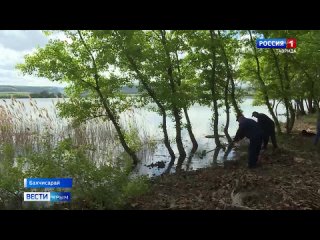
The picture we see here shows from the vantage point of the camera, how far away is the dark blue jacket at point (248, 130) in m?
10.2

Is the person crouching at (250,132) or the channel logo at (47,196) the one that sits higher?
the person crouching at (250,132)

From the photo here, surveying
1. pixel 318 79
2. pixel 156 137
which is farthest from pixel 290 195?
pixel 156 137

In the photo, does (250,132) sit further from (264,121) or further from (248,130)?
(264,121)

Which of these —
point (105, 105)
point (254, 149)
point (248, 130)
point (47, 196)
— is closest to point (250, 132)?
point (248, 130)

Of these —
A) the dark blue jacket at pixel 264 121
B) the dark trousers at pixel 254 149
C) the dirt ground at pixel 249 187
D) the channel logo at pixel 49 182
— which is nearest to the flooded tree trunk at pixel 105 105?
the dirt ground at pixel 249 187

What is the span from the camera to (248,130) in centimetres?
1028

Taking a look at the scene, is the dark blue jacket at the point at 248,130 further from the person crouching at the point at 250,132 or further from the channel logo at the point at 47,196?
the channel logo at the point at 47,196

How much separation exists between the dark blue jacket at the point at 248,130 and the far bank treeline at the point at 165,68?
5.45 metres

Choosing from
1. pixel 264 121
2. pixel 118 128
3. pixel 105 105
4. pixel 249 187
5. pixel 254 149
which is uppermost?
pixel 105 105

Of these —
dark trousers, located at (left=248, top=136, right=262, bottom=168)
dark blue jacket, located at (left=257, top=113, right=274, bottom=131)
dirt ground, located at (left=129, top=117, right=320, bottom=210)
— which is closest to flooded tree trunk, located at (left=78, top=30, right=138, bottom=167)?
dirt ground, located at (left=129, top=117, right=320, bottom=210)

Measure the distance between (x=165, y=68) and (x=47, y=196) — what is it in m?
8.91

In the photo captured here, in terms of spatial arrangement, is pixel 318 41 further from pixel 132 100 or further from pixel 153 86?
pixel 132 100

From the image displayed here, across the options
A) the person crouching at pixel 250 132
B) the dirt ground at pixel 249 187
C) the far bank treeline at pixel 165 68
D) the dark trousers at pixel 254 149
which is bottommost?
the dirt ground at pixel 249 187

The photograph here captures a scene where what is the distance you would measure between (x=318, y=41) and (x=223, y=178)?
7030mm
